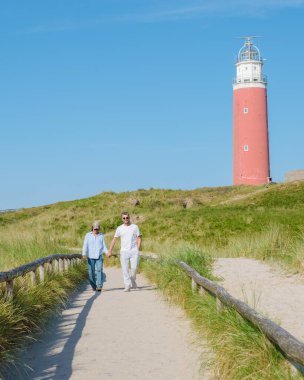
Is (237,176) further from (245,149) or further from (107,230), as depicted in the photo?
(107,230)

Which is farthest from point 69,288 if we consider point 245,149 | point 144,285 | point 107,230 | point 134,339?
point 245,149

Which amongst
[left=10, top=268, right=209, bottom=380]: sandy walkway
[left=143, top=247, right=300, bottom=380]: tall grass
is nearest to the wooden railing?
[left=10, top=268, right=209, bottom=380]: sandy walkway

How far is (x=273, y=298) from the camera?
35.8ft

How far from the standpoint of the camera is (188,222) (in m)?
40.6

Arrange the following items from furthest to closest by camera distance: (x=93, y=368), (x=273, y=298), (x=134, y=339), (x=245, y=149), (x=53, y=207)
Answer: (x=53, y=207) < (x=245, y=149) < (x=273, y=298) < (x=134, y=339) < (x=93, y=368)

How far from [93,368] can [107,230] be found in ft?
140

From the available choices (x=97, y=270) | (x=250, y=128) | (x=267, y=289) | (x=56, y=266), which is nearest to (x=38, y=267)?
(x=56, y=266)

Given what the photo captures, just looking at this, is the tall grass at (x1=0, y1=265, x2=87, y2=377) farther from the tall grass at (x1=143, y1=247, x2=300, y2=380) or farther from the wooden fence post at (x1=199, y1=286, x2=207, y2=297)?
the wooden fence post at (x1=199, y1=286, x2=207, y2=297)

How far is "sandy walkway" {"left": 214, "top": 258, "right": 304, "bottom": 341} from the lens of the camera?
8898mm

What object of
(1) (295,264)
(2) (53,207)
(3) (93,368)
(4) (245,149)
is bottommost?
(3) (93,368)

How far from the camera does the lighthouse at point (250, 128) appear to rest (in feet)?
207

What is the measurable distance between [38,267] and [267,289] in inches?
216

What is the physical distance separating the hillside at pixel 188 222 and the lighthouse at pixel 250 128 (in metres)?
2.32

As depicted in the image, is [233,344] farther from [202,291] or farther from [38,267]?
[38,267]
